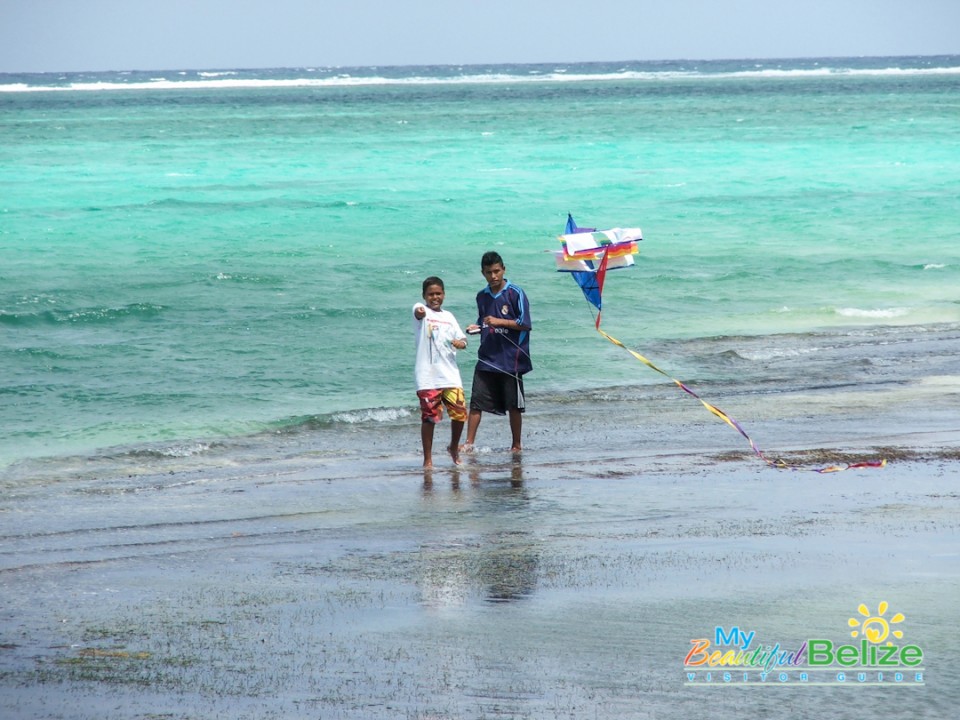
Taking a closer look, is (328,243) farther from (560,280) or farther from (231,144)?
(231,144)

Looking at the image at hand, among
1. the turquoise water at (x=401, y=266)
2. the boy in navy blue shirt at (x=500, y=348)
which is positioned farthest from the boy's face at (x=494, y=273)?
the turquoise water at (x=401, y=266)

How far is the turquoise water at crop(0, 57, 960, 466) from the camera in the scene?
11.7 meters

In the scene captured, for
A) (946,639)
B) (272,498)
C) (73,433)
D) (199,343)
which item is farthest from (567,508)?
(199,343)

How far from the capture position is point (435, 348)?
8.05 m

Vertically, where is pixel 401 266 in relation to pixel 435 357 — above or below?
below

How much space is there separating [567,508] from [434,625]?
207 cm

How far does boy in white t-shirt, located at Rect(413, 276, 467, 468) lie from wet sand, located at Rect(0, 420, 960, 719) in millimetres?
435

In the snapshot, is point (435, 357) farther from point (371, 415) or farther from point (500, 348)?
point (371, 415)

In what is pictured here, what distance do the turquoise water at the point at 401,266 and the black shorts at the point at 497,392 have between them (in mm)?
1663

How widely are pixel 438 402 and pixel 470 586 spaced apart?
260cm

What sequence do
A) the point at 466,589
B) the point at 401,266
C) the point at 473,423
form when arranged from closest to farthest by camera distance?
the point at 466,589, the point at 473,423, the point at 401,266

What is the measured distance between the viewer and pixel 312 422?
10516 millimetres

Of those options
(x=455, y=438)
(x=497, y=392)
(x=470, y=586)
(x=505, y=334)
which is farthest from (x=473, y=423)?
(x=470, y=586)

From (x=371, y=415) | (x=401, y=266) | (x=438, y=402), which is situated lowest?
A: (x=401, y=266)
